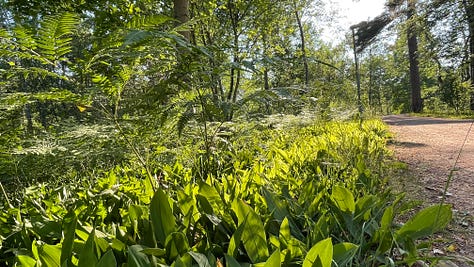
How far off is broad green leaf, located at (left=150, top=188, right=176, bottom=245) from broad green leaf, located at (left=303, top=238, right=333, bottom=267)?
1.71ft

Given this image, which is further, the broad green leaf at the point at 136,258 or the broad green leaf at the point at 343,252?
the broad green leaf at the point at 343,252

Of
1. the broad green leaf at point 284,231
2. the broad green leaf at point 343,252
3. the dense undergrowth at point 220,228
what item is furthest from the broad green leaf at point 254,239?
the broad green leaf at point 343,252

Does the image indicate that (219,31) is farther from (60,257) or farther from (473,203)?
→ (60,257)

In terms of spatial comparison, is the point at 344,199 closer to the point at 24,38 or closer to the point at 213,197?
the point at 213,197

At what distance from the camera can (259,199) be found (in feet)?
5.09

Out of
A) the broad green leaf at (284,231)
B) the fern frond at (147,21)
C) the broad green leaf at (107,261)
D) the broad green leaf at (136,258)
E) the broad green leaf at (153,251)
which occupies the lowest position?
the broad green leaf at (284,231)

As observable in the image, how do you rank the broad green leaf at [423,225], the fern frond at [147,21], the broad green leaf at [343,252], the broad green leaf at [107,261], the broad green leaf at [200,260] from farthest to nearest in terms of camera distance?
the broad green leaf at [423,225], the fern frond at [147,21], the broad green leaf at [343,252], the broad green leaf at [200,260], the broad green leaf at [107,261]

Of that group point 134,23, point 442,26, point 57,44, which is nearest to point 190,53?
point 134,23

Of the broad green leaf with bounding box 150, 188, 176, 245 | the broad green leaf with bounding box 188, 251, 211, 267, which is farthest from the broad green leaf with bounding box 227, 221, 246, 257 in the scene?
the broad green leaf with bounding box 150, 188, 176, 245

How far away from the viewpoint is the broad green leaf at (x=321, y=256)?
0.89 m

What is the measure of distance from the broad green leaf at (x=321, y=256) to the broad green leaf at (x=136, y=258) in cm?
50

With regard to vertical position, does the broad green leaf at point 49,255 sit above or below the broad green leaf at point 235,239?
above

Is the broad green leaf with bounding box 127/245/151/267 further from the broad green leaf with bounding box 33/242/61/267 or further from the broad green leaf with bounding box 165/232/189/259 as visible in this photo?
the broad green leaf with bounding box 33/242/61/267

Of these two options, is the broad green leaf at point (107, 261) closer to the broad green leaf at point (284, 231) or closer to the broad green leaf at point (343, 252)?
the broad green leaf at point (284, 231)
